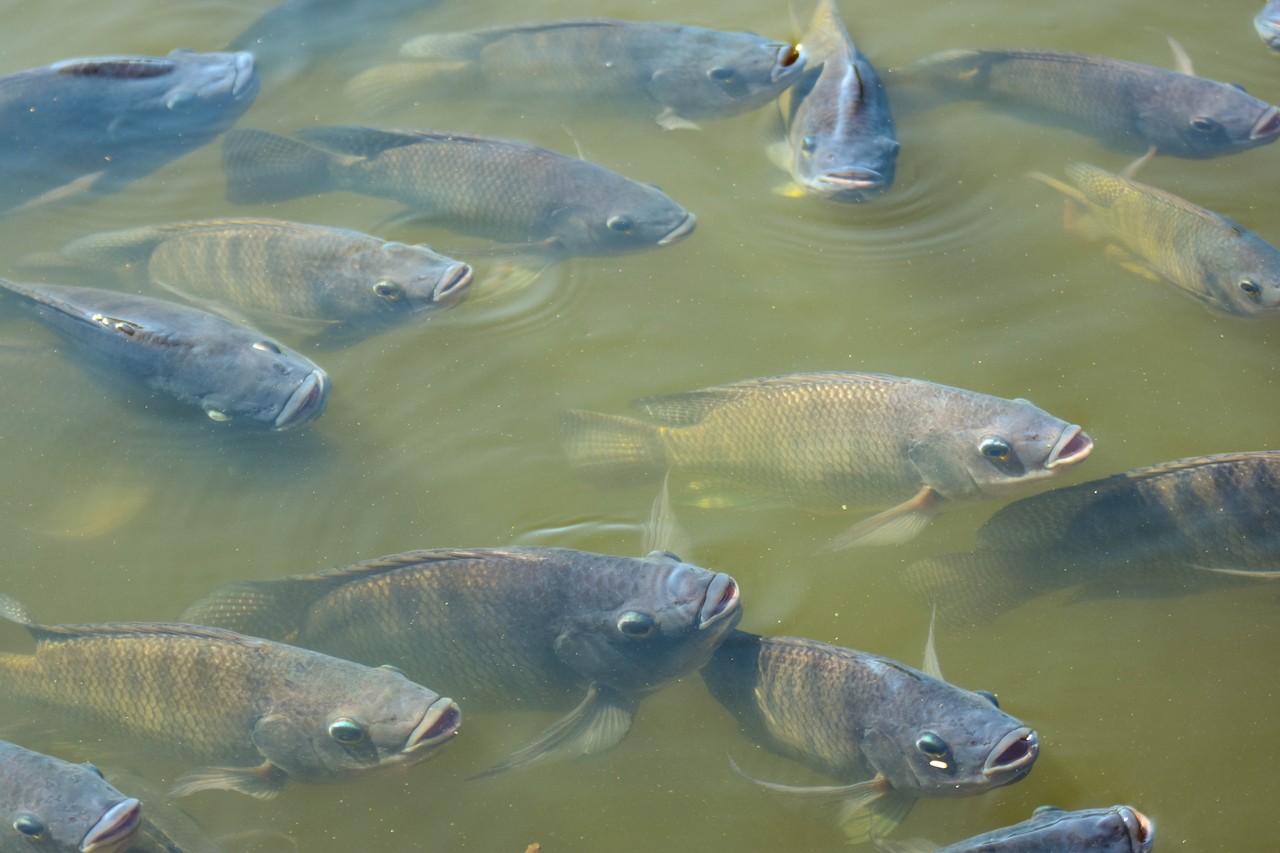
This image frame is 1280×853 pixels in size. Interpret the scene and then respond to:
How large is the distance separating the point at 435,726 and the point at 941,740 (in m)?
1.63

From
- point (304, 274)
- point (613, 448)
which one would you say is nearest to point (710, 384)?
point (613, 448)

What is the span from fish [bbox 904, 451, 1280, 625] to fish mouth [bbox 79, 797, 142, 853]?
289 centimetres

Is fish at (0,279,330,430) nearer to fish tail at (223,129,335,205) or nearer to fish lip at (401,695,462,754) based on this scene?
fish tail at (223,129,335,205)

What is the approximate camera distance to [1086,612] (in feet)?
12.8

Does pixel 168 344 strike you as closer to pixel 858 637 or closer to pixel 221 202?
pixel 221 202

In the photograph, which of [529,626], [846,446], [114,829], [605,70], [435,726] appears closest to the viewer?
[114,829]

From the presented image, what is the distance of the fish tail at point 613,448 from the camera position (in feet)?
13.9

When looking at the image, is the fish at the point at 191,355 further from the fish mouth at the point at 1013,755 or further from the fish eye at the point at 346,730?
the fish mouth at the point at 1013,755

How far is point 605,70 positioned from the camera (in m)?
5.90

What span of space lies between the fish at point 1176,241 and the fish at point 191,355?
13.1ft

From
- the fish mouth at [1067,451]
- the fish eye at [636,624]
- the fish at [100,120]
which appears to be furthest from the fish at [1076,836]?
the fish at [100,120]

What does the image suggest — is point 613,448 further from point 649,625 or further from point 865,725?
point 865,725

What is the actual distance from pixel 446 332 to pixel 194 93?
94.0 inches

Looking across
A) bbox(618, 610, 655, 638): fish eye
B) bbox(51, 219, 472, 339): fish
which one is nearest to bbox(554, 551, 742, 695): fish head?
bbox(618, 610, 655, 638): fish eye
